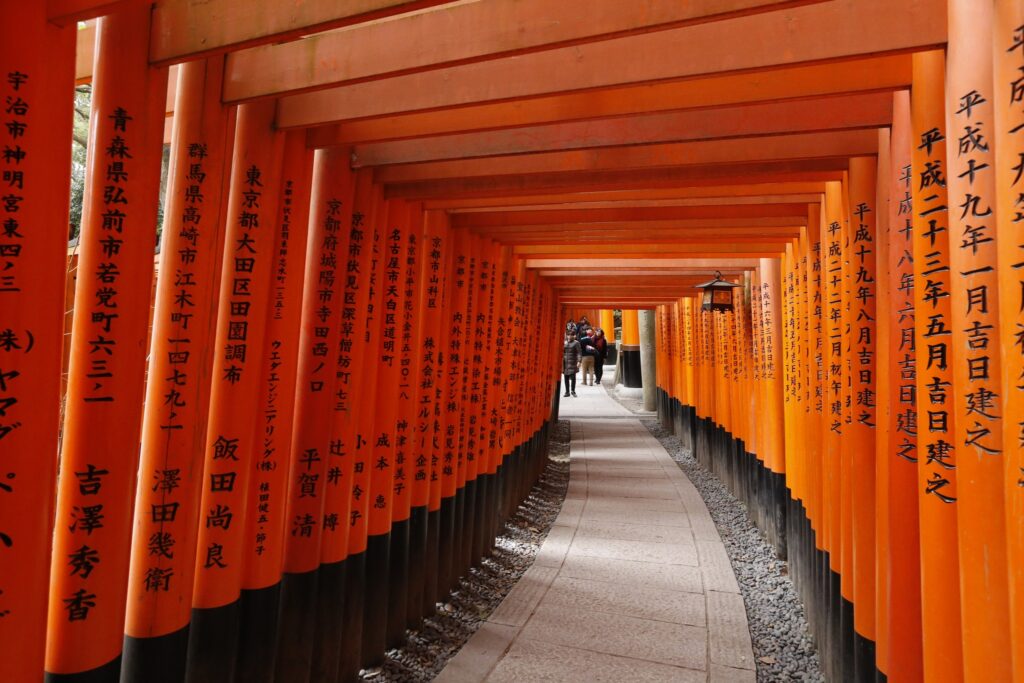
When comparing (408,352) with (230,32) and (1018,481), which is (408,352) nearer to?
(230,32)

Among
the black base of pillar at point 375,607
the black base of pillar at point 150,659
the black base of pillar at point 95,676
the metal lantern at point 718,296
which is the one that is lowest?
the black base of pillar at point 375,607

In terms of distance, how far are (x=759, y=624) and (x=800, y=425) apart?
1.78 metres

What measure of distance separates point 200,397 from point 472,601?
353cm

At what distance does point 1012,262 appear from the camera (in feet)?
5.21

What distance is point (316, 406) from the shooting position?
343 cm

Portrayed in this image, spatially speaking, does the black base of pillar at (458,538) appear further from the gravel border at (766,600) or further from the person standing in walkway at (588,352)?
the person standing in walkway at (588,352)

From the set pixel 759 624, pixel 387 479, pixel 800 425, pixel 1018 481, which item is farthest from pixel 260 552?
pixel 800 425

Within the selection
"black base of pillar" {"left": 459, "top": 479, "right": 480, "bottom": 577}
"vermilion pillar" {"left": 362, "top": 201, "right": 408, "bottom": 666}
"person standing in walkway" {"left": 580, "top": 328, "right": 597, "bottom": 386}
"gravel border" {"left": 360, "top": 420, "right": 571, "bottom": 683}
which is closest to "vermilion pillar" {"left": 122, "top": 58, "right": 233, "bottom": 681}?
"vermilion pillar" {"left": 362, "top": 201, "right": 408, "bottom": 666}

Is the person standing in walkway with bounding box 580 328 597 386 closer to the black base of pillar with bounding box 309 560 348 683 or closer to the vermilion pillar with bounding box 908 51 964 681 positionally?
the black base of pillar with bounding box 309 560 348 683

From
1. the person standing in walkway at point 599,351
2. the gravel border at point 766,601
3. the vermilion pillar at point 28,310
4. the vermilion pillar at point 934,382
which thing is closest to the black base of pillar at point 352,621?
the vermilion pillar at point 28,310

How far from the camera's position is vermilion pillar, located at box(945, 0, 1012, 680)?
5.63 feet

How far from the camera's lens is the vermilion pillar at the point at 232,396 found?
281cm

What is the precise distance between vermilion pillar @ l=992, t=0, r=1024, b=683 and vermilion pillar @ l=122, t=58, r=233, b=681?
2882mm

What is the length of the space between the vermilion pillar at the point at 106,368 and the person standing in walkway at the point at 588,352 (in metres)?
24.3
